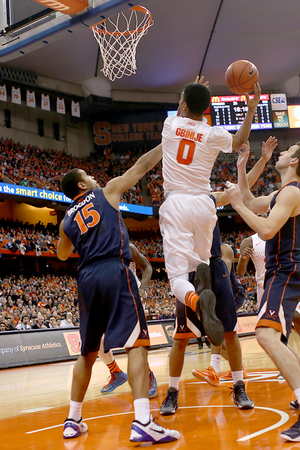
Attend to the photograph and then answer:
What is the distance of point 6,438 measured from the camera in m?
3.55

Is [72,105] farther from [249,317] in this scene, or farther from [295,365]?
[295,365]

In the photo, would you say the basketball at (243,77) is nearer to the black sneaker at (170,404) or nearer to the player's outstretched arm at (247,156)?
the player's outstretched arm at (247,156)

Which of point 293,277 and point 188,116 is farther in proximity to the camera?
point 188,116

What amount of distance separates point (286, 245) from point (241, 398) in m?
1.52

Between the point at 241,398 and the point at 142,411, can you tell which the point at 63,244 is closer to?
the point at 142,411

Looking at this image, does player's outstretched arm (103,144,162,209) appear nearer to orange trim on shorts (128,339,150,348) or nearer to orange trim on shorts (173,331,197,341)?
orange trim on shorts (128,339,150,348)

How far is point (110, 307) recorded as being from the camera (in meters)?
3.45

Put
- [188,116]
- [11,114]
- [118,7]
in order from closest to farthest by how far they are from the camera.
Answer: [188,116]
[118,7]
[11,114]

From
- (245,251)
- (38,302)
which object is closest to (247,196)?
(245,251)

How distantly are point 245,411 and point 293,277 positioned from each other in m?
1.35

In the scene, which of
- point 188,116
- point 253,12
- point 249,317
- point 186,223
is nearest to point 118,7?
point 188,116

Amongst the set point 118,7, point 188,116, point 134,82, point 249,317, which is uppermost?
point 134,82

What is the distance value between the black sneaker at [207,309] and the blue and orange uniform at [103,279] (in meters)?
0.50

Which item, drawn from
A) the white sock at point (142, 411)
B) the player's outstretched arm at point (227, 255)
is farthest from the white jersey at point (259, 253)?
the white sock at point (142, 411)
